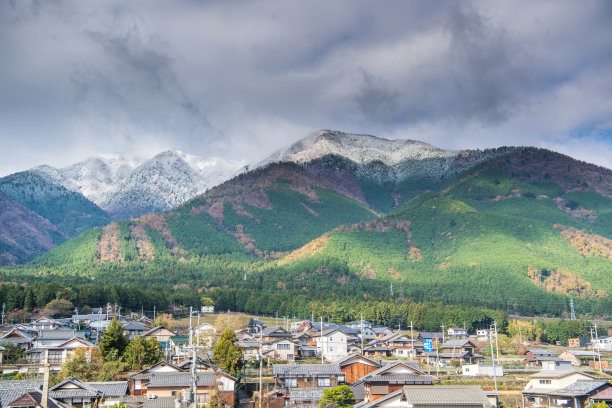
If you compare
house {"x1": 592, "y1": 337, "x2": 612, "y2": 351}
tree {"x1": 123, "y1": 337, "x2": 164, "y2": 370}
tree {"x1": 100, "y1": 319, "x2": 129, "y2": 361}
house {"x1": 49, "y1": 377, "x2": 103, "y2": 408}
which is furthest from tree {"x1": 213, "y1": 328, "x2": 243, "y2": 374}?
house {"x1": 592, "y1": 337, "x2": 612, "y2": 351}

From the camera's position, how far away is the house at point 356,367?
57719 mm

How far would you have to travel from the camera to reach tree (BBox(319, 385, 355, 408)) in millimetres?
44500

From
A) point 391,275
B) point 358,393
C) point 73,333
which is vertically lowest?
point 358,393

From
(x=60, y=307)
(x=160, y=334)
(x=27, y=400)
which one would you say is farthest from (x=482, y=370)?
(x=60, y=307)

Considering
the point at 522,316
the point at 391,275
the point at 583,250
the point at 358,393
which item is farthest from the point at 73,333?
the point at 583,250

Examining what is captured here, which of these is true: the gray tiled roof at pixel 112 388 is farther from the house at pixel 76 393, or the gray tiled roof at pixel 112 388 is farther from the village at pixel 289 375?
the house at pixel 76 393

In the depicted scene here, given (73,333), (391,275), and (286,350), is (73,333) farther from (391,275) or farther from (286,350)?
(391,275)

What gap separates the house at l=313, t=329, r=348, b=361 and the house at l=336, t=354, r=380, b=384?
2228cm

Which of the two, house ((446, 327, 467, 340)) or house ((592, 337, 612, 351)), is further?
house ((592, 337, 612, 351))

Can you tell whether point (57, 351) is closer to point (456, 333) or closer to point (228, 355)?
point (228, 355)

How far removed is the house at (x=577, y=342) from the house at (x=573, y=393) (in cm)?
5286

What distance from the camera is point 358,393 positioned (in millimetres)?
50219

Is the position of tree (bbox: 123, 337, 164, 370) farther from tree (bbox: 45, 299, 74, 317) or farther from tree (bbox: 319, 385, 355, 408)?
tree (bbox: 45, 299, 74, 317)

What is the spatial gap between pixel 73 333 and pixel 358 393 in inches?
1429
